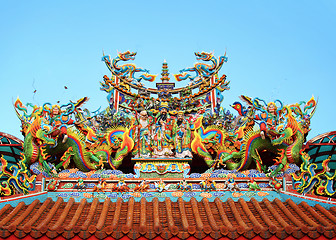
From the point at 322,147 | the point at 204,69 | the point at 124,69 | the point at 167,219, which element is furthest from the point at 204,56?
the point at 167,219

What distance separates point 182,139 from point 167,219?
340 centimetres

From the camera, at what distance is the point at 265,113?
11734 millimetres

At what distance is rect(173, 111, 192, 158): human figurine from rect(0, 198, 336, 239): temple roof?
1.92m

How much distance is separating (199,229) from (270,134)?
14.7 ft

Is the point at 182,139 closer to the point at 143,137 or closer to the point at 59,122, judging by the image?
the point at 143,137

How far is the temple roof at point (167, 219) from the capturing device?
7.55m

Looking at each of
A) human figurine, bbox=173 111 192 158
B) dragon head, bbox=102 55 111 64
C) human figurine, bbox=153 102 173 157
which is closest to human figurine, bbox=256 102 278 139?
human figurine, bbox=173 111 192 158

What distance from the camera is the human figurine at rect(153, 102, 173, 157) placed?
1170cm

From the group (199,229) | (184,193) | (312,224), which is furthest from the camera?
(184,193)

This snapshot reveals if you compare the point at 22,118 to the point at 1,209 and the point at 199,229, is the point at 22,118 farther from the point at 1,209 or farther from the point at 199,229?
the point at 199,229

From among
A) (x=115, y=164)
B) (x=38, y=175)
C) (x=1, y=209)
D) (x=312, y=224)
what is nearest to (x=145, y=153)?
(x=115, y=164)

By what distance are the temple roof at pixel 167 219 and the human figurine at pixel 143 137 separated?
196 centimetres

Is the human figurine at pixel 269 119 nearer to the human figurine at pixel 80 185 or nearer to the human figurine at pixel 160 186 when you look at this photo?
the human figurine at pixel 160 186

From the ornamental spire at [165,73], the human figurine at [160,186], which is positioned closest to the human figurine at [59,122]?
the human figurine at [160,186]
